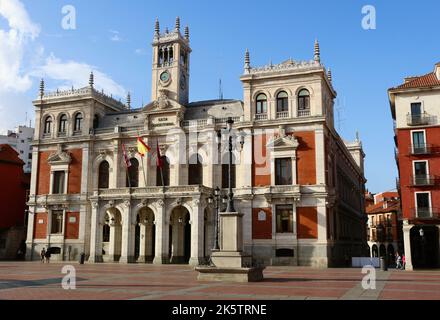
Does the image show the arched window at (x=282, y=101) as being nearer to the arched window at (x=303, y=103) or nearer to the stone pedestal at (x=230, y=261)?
the arched window at (x=303, y=103)

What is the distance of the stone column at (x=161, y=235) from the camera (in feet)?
153

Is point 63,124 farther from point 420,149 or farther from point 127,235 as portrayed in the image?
point 420,149

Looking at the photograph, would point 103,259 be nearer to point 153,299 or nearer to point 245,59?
point 245,59

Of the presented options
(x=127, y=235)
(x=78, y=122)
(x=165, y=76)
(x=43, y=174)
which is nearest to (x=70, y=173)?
(x=43, y=174)

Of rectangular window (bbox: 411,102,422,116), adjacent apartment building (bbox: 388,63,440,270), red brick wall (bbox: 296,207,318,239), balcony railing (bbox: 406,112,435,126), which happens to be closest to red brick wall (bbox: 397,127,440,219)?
adjacent apartment building (bbox: 388,63,440,270)

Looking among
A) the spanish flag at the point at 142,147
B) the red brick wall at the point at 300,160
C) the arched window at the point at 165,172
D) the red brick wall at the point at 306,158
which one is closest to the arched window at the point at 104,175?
the arched window at the point at 165,172

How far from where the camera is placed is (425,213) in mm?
40375

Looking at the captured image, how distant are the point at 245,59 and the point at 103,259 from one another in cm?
2538

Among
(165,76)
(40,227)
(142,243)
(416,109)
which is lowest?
(142,243)

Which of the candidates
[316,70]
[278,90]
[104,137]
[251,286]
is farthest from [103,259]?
[251,286]

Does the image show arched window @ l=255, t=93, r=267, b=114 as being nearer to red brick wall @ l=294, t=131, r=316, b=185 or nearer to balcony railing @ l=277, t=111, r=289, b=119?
balcony railing @ l=277, t=111, r=289, b=119

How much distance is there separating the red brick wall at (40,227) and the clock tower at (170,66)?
61.4 feet

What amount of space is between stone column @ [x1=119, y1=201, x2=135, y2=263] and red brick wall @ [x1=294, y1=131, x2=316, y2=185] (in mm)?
17291

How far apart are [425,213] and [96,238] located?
3173cm
